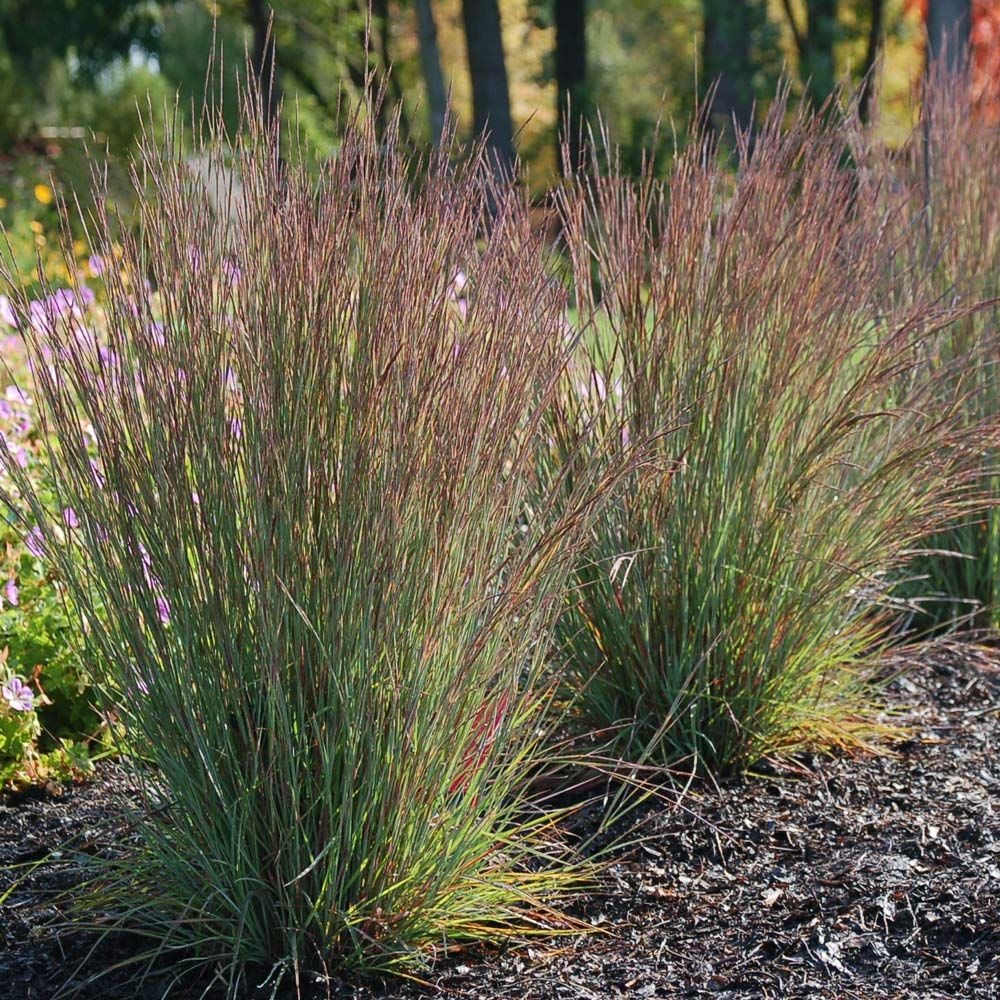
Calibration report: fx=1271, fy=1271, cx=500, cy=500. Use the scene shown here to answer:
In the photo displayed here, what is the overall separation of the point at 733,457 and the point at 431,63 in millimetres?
11001

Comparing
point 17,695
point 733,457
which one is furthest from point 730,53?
point 17,695

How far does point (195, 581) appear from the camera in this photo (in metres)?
2.13

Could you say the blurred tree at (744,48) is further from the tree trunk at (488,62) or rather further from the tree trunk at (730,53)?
the tree trunk at (488,62)

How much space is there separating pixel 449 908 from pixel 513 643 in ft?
1.62

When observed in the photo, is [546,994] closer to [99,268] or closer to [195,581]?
[195,581]

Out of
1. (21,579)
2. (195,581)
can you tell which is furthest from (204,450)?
(21,579)

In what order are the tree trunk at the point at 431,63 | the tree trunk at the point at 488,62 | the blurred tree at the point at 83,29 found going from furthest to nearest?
the blurred tree at the point at 83,29 → the tree trunk at the point at 488,62 → the tree trunk at the point at 431,63

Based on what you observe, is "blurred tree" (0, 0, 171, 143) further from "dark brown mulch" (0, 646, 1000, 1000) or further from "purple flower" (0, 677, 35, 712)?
"dark brown mulch" (0, 646, 1000, 1000)

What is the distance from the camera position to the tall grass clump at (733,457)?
2.80m

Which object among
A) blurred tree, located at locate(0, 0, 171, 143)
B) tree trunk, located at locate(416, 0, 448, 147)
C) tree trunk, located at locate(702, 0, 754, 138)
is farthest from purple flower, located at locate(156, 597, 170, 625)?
blurred tree, located at locate(0, 0, 171, 143)

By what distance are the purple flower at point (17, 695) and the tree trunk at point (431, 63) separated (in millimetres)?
10421

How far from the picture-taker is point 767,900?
98.3 inches

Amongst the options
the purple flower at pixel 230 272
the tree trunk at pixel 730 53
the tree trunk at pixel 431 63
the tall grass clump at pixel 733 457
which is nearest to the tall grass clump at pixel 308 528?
the purple flower at pixel 230 272

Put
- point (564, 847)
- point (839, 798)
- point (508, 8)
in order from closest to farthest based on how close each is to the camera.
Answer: point (564, 847) → point (839, 798) → point (508, 8)
